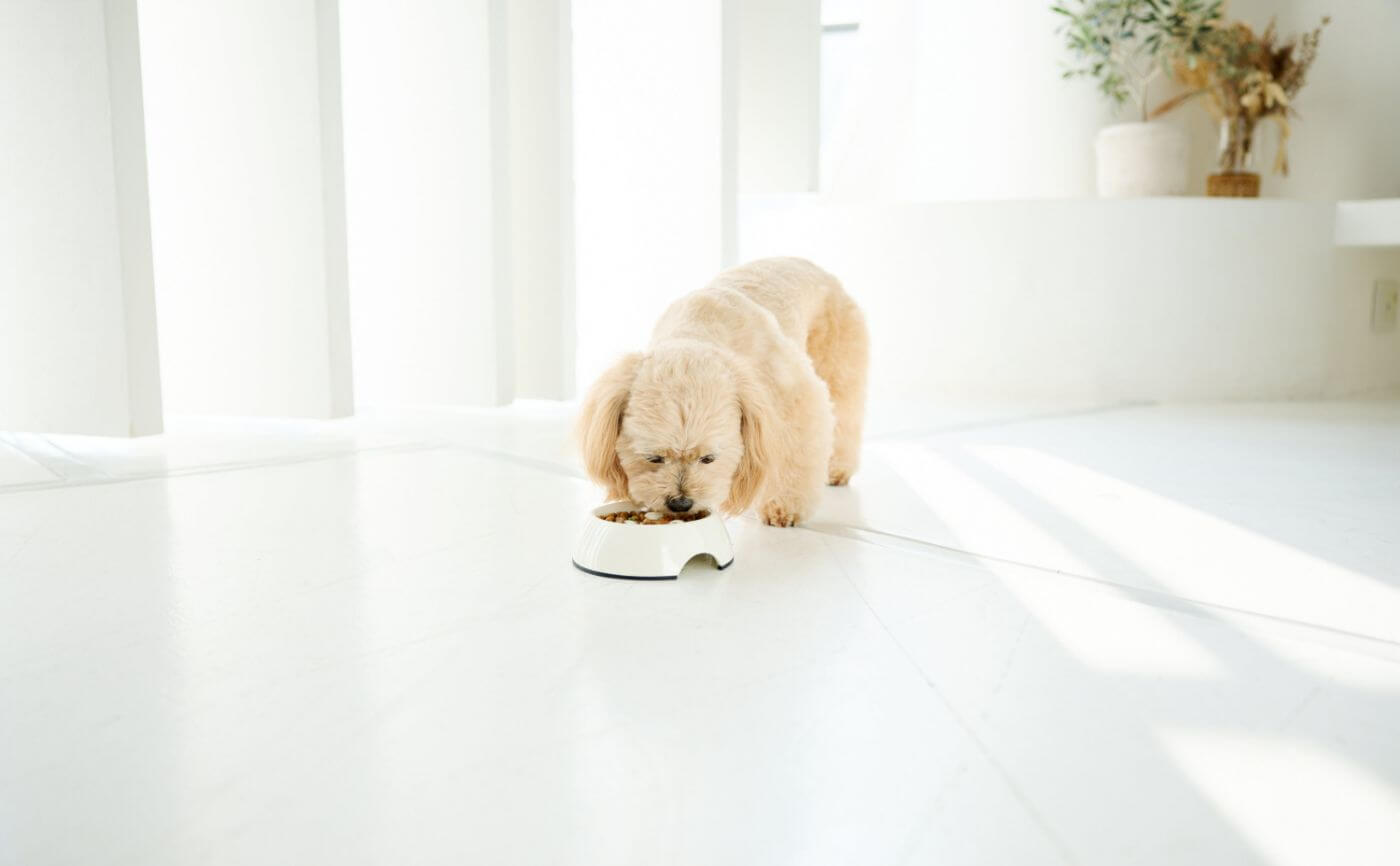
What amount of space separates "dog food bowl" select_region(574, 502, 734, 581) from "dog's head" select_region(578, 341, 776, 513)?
0.07 metres

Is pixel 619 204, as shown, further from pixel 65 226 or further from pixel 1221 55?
pixel 1221 55

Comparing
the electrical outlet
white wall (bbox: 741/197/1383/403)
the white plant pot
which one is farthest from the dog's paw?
the electrical outlet

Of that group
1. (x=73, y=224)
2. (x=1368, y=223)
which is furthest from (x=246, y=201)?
(x=1368, y=223)

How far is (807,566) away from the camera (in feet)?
6.23

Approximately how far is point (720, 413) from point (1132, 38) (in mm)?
3749

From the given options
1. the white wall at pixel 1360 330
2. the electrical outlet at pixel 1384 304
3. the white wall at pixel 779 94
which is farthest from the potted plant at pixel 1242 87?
the white wall at pixel 779 94

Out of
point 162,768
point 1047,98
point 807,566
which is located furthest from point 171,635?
point 1047,98

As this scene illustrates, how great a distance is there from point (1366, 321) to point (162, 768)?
4991mm

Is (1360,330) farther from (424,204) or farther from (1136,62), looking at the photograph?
(424,204)

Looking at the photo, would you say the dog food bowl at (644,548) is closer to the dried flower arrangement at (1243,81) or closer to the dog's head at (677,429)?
the dog's head at (677,429)

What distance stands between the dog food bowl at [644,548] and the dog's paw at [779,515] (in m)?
0.38

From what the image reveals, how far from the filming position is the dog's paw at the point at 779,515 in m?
2.18

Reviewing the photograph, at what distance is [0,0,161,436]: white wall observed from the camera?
2789 mm

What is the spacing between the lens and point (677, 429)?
1.79 metres
